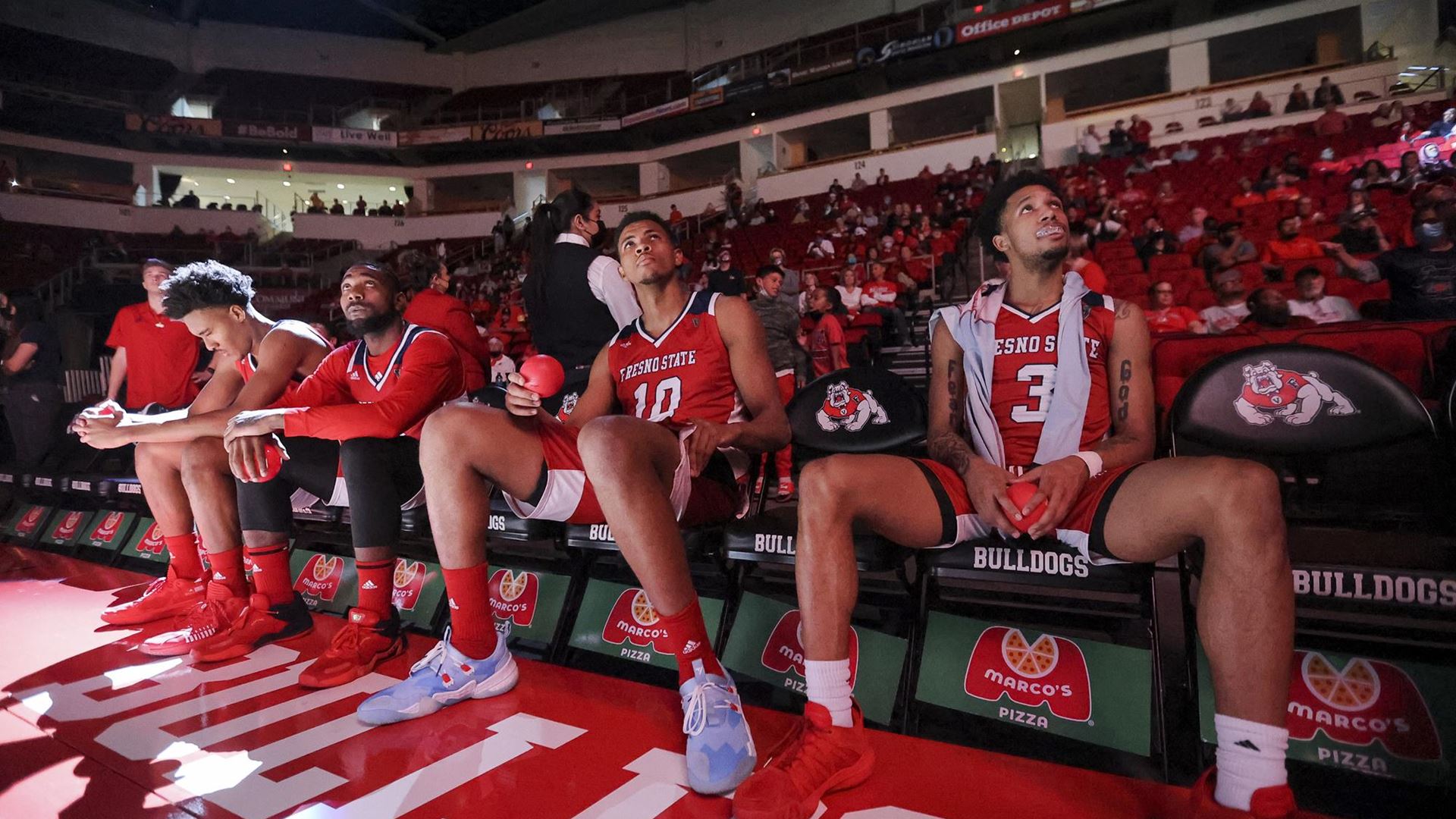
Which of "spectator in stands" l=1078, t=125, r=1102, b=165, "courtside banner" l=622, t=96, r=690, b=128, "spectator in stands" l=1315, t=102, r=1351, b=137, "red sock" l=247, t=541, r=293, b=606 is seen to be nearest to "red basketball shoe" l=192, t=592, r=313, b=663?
"red sock" l=247, t=541, r=293, b=606

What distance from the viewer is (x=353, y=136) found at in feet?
69.1

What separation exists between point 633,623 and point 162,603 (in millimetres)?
2011

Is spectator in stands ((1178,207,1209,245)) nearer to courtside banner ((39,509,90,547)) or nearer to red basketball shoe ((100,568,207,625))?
red basketball shoe ((100,568,207,625))

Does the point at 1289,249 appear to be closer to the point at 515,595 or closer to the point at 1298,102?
the point at 515,595

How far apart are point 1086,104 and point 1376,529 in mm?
17724

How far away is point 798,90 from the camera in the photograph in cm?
1789

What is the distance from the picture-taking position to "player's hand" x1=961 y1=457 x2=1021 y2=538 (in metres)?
1.43

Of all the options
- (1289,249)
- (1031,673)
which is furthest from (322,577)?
(1289,249)

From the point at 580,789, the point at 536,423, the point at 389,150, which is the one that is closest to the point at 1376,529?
the point at 580,789

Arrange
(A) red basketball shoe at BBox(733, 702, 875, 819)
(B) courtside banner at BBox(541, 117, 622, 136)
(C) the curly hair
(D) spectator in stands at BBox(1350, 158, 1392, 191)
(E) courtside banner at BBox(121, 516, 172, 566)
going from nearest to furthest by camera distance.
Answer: (A) red basketball shoe at BBox(733, 702, 875, 819) < (C) the curly hair < (E) courtside banner at BBox(121, 516, 172, 566) < (D) spectator in stands at BBox(1350, 158, 1392, 191) < (B) courtside banner at BBox(541, 117, 622, 136)

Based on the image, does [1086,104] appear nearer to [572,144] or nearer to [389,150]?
[572,144]

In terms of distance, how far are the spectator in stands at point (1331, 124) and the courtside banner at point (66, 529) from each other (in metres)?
14.3

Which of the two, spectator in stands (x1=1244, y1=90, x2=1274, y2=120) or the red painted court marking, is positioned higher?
spectator in stands (x1=1244, y1=90, x2=1274, y2=120)

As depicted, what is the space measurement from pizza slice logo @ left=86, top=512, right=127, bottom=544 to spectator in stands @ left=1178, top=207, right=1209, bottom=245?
30.8ft
